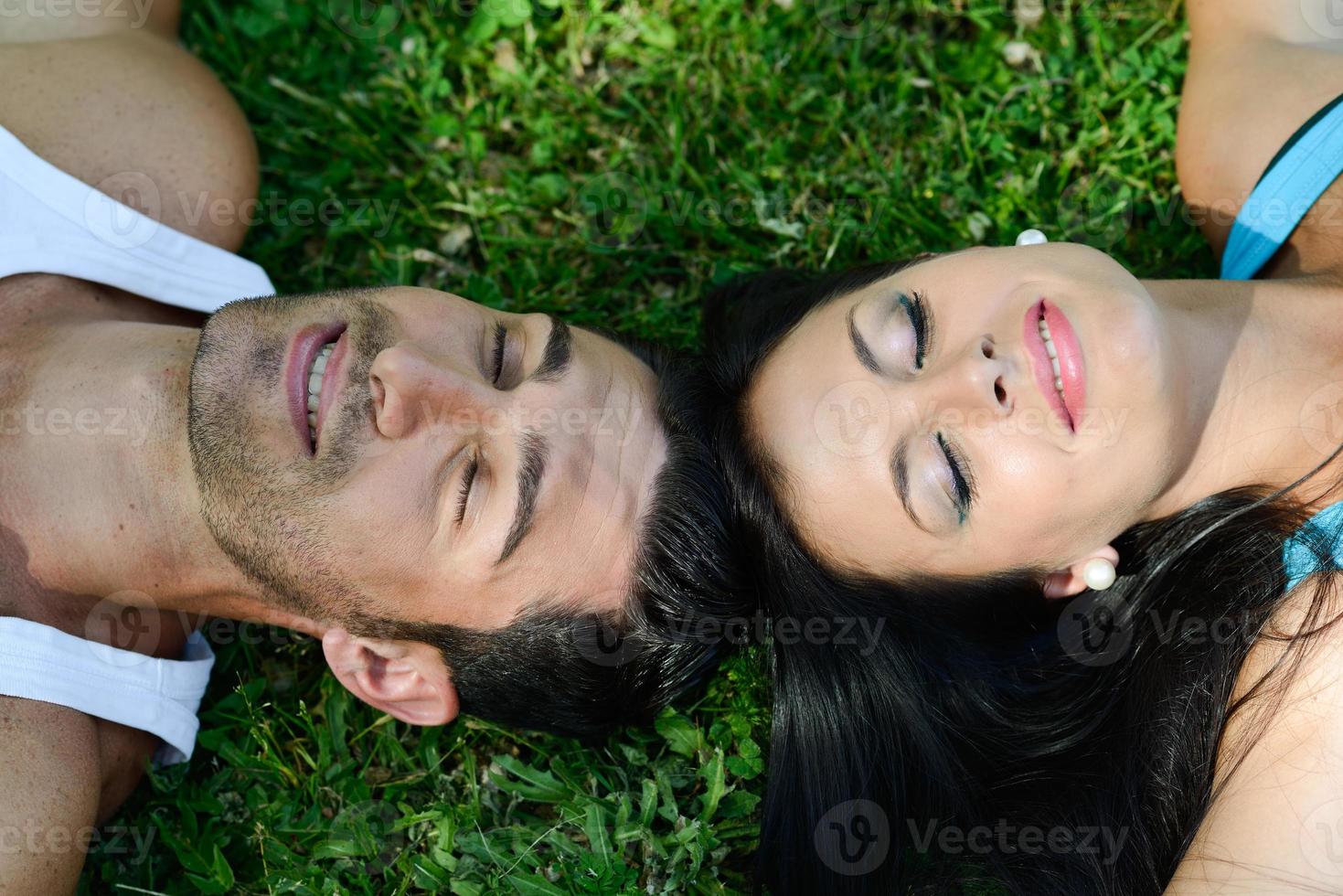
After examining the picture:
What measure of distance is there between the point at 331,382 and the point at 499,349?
21.8 inches

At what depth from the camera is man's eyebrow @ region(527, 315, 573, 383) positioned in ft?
11.8

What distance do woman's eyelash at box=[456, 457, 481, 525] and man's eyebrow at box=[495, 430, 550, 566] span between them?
14 cm

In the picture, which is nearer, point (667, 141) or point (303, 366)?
point (303, 366)

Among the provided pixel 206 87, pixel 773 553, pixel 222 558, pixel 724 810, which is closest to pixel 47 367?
pixel 222 558

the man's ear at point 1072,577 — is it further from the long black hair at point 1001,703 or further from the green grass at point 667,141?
the green grass at point 667,141

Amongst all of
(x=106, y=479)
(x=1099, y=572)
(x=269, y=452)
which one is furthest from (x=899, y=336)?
(x=106, y=479)

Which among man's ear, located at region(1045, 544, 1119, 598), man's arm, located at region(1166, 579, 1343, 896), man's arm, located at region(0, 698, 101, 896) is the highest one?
man's ear, located at region(1045, 544, 1119, 598)

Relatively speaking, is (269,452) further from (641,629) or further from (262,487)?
(641,629)

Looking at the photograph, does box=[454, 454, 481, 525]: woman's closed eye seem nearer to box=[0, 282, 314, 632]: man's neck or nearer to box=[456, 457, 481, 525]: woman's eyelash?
box=[456, 457, 481, 525]: woman's eyelash

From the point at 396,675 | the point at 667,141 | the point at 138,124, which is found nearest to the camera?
the point at 396,675

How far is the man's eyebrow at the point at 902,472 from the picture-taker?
3422 millimetres

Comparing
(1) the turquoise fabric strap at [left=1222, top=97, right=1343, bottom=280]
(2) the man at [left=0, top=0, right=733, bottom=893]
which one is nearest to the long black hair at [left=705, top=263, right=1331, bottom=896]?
(2) the man at [left=0, top=0, right=733, bottom=893]

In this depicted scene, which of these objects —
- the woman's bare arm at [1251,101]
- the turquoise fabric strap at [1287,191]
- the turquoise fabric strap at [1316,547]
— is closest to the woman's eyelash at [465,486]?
the turquoise fabric strap at [1316,547]

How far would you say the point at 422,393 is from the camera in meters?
3.36
